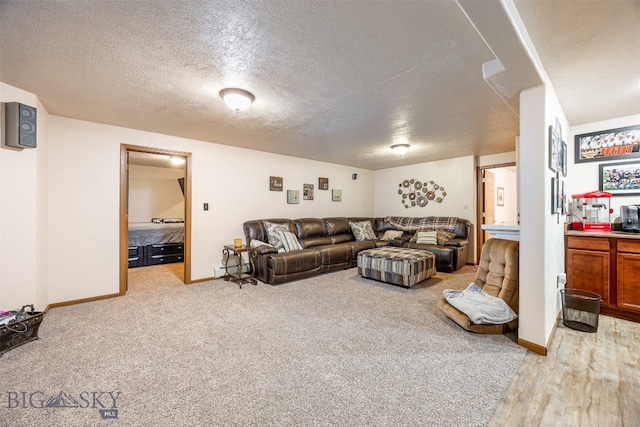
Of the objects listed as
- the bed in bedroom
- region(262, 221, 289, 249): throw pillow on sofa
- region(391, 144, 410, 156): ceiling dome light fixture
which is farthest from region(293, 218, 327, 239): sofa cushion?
the bed in bedroom

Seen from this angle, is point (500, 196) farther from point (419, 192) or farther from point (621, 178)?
point (621, 178)

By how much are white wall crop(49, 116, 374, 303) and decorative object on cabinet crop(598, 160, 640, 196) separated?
4726mm

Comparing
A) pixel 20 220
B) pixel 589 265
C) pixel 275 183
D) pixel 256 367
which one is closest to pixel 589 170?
pixel 589 265

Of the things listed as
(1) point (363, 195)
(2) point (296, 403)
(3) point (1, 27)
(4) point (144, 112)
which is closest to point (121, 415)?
(2) point (296, 403)

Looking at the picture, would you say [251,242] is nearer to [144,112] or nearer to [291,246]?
[291,246]

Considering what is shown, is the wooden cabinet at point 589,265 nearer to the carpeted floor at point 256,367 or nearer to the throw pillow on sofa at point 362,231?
the carpeted floor at point 256,367

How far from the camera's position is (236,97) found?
2.43 meters

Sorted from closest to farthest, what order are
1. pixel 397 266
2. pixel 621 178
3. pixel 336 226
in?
pixel 621 178 → pixel 397 266 → pixel 336 226

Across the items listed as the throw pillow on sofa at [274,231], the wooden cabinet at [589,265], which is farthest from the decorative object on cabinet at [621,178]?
the throw pillow on sofa at [274,231]

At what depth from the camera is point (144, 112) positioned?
2941mm

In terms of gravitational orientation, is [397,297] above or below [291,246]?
below

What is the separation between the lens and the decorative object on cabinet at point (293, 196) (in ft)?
17.6

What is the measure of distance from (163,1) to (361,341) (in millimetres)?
2636

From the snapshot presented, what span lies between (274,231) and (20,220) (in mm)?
2872
